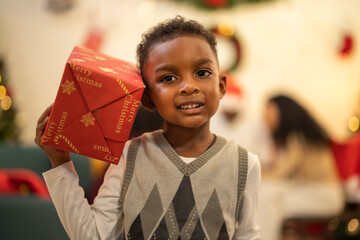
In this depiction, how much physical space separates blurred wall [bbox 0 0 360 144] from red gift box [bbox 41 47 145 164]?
2896 mm

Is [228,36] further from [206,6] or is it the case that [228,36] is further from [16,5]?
[16,5]

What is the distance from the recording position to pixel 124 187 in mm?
797

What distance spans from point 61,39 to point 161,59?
300 cm

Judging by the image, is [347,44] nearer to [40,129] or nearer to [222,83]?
[222,83]

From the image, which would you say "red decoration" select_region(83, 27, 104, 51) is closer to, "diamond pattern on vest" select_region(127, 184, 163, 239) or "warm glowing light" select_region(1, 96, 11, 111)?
"warm glowing light" select_region(1, 96, 11, 111)

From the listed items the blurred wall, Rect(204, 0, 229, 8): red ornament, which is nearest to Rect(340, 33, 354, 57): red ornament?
the blurred wall

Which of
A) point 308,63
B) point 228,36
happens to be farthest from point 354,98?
point 228,36

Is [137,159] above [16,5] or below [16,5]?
below

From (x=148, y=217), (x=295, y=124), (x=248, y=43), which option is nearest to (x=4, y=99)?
(x=248, y=43)

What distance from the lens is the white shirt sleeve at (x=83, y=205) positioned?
2.48 feet

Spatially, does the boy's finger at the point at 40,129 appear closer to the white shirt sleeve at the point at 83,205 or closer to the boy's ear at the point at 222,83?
the white shirt sleeve at the point at 83,205

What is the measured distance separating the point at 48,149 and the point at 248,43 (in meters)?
3.11

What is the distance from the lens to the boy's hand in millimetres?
739

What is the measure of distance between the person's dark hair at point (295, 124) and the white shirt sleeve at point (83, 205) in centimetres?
249
